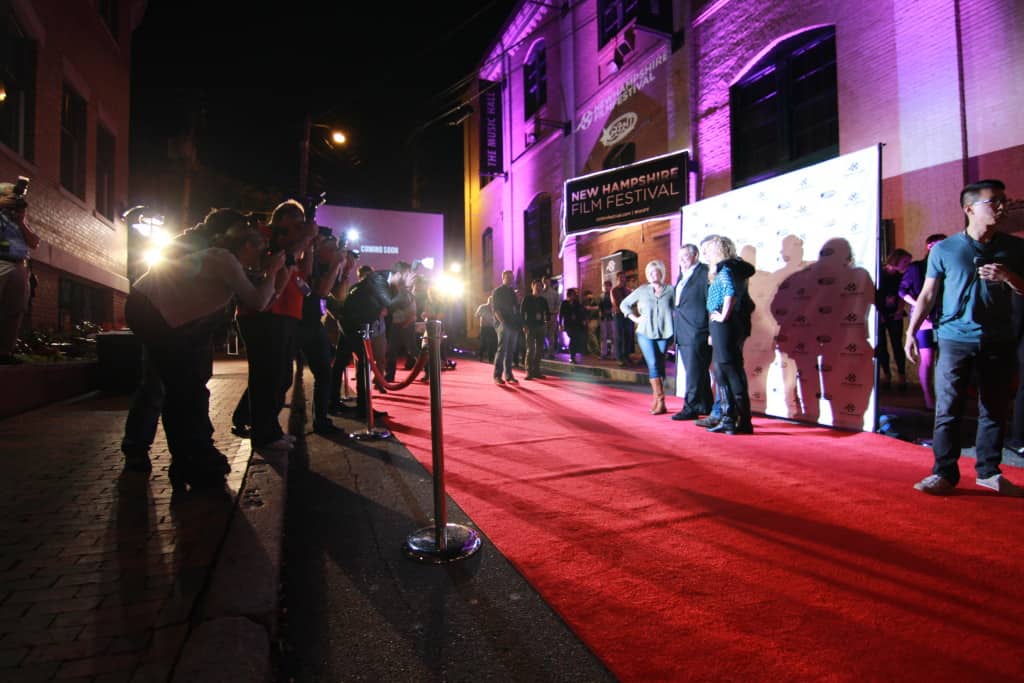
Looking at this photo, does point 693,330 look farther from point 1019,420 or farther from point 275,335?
point 275,335

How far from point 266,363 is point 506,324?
5.25 m

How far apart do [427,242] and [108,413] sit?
18.1 meters

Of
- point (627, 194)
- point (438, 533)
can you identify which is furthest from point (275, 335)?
point (627, 194)

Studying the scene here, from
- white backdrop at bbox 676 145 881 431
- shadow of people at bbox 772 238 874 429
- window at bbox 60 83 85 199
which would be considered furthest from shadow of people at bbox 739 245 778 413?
window at bbox 60 83 85 199

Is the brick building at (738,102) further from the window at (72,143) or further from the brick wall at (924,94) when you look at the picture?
the window at (72,143)

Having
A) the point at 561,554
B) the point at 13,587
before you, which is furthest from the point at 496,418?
the point at 13,587

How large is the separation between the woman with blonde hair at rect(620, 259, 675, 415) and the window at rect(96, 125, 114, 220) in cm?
1224

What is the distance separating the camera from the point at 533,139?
18.3m

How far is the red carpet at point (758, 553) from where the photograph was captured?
173cm

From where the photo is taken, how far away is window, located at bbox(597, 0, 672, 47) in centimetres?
1176

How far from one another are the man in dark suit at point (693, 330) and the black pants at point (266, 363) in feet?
12.5

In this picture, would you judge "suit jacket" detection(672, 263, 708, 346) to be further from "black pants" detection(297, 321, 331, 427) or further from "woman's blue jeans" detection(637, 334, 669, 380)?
"black pants" detection(297, 321, 331, 427)

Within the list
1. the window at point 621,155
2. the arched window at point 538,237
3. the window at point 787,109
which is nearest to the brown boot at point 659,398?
the window at point 787,109

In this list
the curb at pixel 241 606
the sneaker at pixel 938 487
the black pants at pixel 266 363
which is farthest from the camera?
the black pants at pixel 266 363
